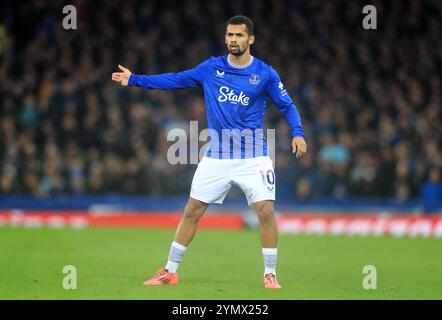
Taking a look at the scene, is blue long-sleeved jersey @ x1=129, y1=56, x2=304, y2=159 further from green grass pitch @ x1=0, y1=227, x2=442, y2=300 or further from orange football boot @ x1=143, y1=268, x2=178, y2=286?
green grass pitch @ x1=0, y1=227, x2=442, y2=300

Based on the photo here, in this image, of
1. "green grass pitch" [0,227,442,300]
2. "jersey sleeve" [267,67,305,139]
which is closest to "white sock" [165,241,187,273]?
"green grass pitch" [0,227,442,300]

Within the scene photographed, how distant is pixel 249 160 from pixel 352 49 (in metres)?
15.9

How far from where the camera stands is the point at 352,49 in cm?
2572

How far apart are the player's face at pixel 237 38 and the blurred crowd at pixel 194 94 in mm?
11440

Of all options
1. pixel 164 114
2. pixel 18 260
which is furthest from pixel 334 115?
pixel 18 260

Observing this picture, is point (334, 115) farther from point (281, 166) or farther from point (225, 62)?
point (225, 62)

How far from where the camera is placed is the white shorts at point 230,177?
1039 centimetres

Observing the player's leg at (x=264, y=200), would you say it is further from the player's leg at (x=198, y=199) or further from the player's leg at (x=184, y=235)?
the player's leg at (x=184, y=235)

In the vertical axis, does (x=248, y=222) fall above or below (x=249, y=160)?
below

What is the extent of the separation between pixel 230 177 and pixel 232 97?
0.88m

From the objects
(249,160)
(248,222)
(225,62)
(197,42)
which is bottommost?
(248,222)
